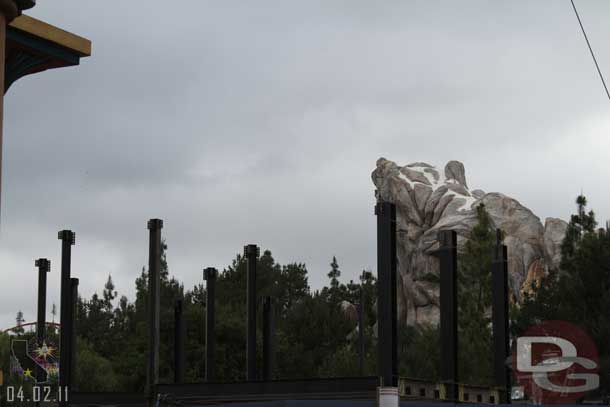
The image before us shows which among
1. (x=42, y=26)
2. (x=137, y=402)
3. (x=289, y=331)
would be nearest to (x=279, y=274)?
(x=289, y=331)

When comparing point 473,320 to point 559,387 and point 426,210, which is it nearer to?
point 559,387

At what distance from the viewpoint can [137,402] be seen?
4134 centimetres

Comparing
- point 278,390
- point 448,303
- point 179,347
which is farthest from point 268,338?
point 278,390

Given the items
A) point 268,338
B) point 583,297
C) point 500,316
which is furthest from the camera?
point 583,297

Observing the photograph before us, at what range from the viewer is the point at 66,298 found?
4262 centimetres

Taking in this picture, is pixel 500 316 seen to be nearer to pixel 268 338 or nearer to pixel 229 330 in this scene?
pixel 268 338

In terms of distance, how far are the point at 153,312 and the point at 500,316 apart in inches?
554

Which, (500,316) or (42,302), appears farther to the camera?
(42,302)

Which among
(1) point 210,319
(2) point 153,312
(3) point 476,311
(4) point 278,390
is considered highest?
(3) point 476,311

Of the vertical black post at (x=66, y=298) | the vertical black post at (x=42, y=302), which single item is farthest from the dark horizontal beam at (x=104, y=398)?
the vertical black post at (x=42, y=302)

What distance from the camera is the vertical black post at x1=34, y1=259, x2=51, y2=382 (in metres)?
43.9

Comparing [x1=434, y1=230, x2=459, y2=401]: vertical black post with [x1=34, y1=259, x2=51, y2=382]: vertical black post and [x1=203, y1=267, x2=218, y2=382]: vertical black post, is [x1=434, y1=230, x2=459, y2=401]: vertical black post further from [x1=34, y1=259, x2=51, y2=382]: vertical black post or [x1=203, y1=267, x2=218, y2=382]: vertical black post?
[x1=34, y1=259, x2=51, y2=382]: vertical black post

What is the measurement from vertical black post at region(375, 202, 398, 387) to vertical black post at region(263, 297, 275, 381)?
14.3 meters

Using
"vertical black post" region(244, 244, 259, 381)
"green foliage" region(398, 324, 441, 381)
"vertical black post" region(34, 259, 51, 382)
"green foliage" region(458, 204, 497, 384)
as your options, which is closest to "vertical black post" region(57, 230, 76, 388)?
"vertical black post" region(34, 259, 51, 382)
